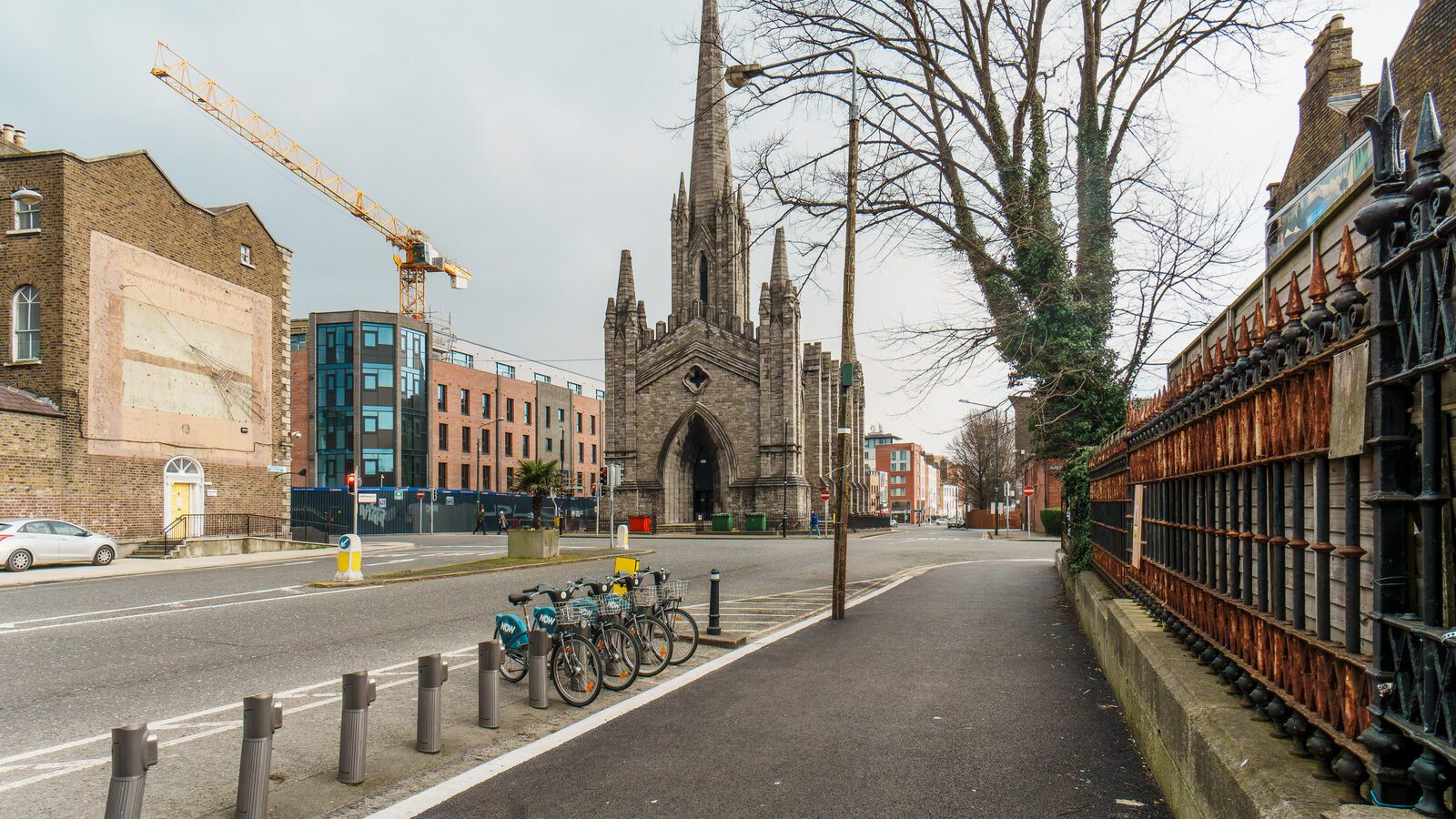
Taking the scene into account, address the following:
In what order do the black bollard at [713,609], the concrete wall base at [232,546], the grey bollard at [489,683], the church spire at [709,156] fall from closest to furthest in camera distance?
the grey bollard at [489,683] → the black bollard at [713,609] → the concrete wall base at [232,546] → the church spire at [709,156]

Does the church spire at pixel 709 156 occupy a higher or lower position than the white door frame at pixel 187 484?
higher

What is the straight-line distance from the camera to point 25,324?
26.6m

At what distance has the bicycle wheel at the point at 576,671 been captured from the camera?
770 centimetres

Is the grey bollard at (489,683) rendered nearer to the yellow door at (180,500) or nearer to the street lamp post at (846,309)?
the street lamp post at (846,309)

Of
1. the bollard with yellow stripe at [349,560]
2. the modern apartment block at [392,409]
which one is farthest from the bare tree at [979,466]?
the bollard with yellow stripe at [349,560]

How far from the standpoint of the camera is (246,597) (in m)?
16.2

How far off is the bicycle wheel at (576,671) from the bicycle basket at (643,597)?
1.22 meters

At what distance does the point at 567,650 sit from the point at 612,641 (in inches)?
30.5

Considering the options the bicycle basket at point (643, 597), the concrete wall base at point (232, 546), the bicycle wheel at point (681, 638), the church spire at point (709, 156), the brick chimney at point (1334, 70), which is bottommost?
the concrete wall base at point (232, 546)

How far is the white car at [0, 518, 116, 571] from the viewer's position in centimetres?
2242

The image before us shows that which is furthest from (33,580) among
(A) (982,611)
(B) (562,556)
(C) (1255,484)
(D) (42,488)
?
(C) (1255,484)

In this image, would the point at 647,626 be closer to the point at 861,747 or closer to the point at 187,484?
the point at 861,747

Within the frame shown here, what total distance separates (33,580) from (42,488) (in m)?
6.50

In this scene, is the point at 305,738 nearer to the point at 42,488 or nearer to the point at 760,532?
the point at 42,488
